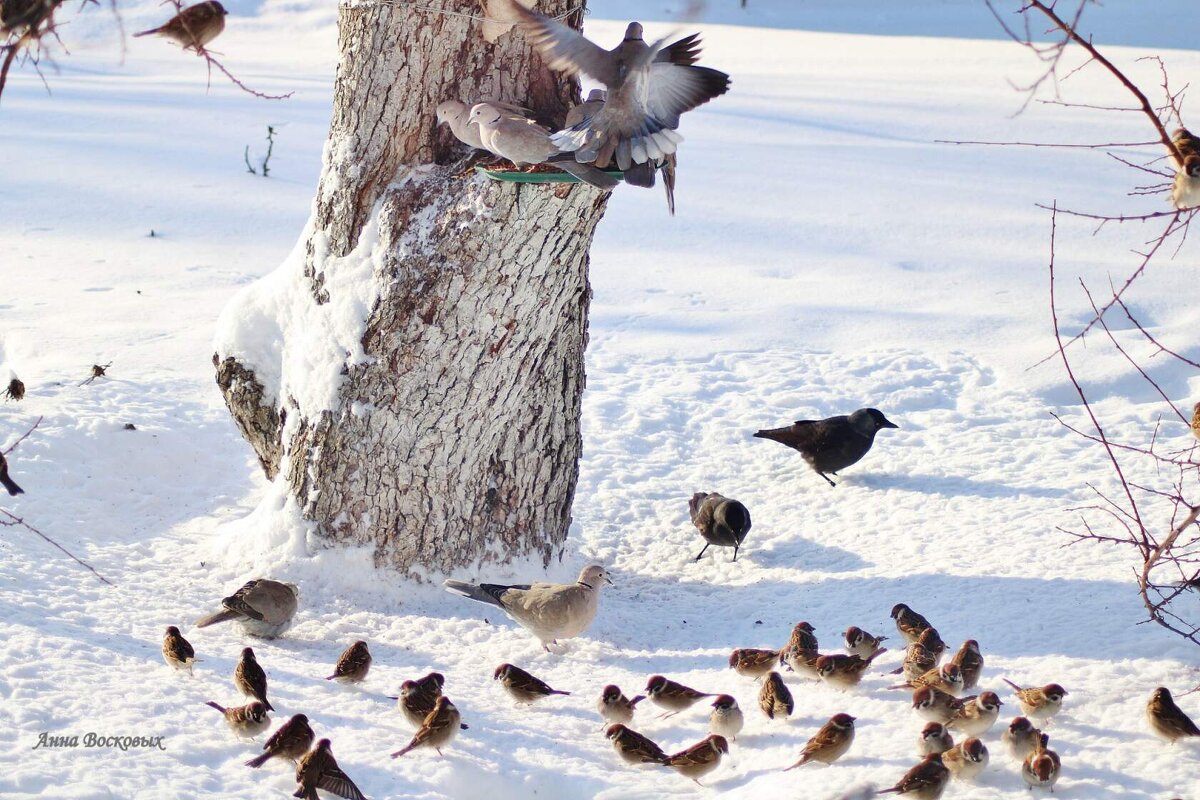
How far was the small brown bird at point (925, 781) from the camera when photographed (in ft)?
10.8

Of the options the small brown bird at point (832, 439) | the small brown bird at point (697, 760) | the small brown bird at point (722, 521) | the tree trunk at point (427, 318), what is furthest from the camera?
the small brown bird at point (832, 439)

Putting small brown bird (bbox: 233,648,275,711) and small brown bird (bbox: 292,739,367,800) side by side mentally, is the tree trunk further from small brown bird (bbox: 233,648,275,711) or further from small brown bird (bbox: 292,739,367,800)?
small brown bird (bbox: 292,739,367,800)

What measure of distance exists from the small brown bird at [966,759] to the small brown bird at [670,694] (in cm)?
93

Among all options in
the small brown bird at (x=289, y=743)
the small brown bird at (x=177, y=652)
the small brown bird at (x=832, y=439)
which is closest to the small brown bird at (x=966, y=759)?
the small brown bird at (x=289, y=743)

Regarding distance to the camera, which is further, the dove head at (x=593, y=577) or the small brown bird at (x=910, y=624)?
the dove head at (x=593, y=577)

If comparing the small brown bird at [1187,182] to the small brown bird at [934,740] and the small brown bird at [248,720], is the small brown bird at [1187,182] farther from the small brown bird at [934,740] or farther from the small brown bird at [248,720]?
the small brown bird at [248,720]

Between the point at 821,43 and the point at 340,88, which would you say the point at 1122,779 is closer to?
the point at 340,88

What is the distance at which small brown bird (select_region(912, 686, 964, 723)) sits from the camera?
3736mm

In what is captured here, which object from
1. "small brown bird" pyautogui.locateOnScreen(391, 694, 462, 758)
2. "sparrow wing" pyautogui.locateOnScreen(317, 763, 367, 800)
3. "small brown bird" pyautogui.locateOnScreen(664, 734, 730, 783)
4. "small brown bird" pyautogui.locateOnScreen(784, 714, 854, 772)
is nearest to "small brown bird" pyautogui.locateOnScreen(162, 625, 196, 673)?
"small brown bird" pyautogui.locateOnScreen(391, 694, 462, 758)

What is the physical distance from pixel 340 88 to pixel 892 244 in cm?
627

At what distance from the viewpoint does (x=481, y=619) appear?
5.00 metres

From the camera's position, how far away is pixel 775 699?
396cm

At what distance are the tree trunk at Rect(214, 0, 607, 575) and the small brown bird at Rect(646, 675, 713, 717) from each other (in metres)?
1.30

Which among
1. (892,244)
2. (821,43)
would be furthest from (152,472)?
(821,43)
